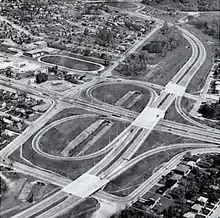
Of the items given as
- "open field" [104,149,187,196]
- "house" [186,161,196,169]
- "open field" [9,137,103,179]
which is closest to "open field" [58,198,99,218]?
"open field" [104,149,187,196]

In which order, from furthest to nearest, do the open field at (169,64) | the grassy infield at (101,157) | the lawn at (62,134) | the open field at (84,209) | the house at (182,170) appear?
the open field at (169,64)
the lawn at (62,134)
the house at (182,170)
the grassy infield at (101,157)
the open field at (84,209)

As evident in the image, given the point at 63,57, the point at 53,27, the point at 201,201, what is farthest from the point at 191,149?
the point at 53,27

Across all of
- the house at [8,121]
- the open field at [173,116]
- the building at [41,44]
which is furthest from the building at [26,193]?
the building at [41,44]

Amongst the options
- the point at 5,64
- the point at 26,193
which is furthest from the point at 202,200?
the point at 5,64

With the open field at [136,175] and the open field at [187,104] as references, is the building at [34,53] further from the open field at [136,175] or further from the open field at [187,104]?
the open field at [136,175]

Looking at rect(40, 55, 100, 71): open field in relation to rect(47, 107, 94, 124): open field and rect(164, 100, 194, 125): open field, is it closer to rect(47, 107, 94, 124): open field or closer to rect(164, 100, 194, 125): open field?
rect(47, 107, 94, 124): open field

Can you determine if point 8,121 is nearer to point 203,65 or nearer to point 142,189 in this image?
point 142,189
